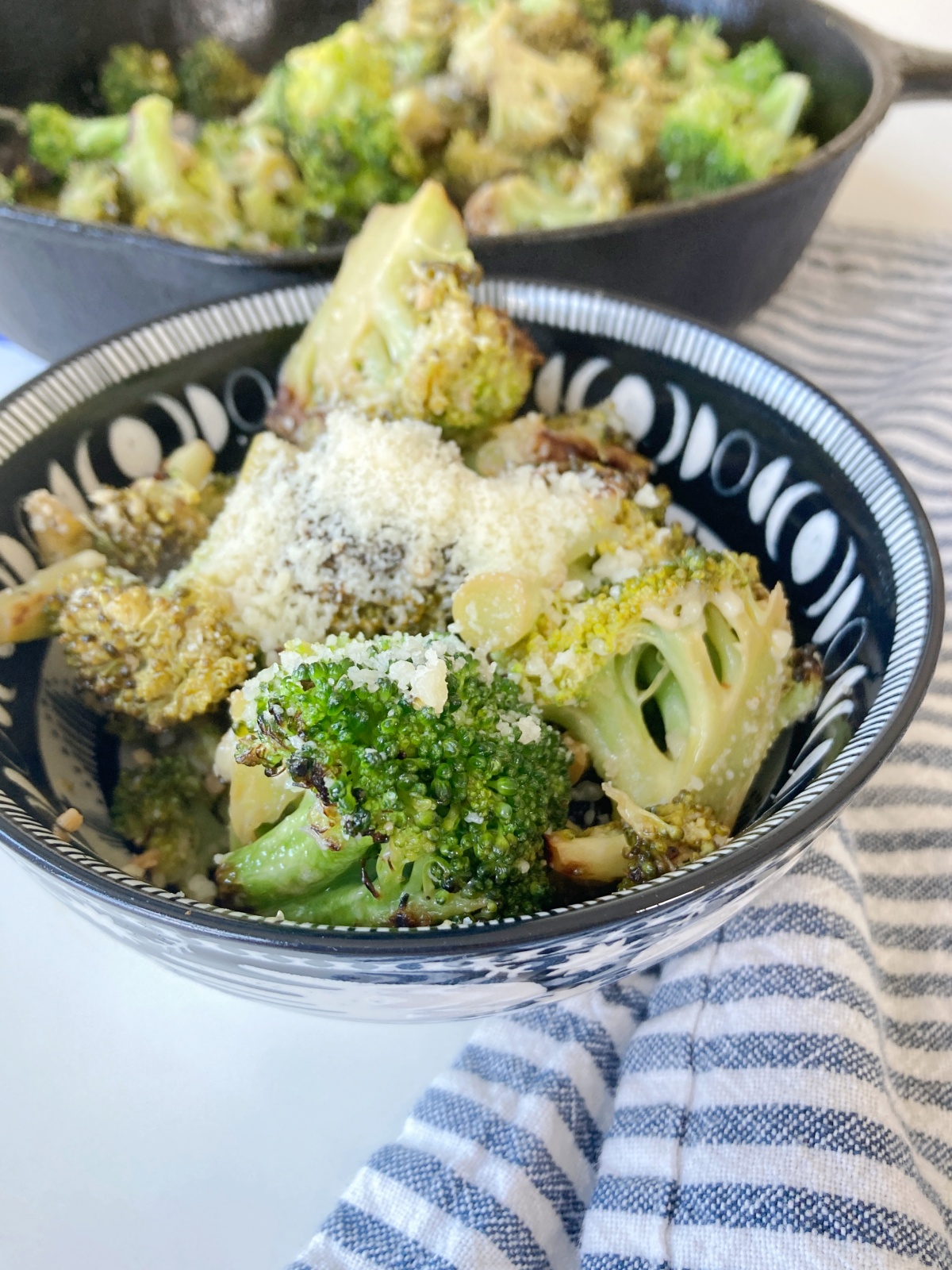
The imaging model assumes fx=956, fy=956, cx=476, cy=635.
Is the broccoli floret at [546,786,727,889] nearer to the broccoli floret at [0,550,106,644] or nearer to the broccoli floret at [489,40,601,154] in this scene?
the broccoli floret at [0,550,106,644]

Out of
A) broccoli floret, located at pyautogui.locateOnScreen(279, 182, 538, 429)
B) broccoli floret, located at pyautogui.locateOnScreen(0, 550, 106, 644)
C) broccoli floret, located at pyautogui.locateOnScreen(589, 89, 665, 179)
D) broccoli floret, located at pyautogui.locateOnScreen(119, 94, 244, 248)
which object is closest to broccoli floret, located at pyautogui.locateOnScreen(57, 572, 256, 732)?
broccoli floret, located at pyautogui.locateOnScreen(0, 550, 106, 644)

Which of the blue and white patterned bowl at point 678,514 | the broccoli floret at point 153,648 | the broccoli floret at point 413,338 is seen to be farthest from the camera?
the broccoli floret at point 413,338

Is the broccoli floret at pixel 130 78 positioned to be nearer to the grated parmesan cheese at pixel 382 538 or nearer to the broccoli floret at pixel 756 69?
the broccoli floret at pixel 756 69

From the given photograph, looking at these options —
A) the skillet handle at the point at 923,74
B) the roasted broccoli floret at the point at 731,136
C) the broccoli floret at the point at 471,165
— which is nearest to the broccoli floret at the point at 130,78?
the broccoli floret at the point at 471,165

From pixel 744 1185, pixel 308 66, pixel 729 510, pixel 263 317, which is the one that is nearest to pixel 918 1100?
pixel 744 1185

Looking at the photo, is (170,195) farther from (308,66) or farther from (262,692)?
(262,692)

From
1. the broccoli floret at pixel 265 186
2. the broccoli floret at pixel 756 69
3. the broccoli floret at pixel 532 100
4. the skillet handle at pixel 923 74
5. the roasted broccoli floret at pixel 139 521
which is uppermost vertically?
the skillet handle at pixel 923 74
